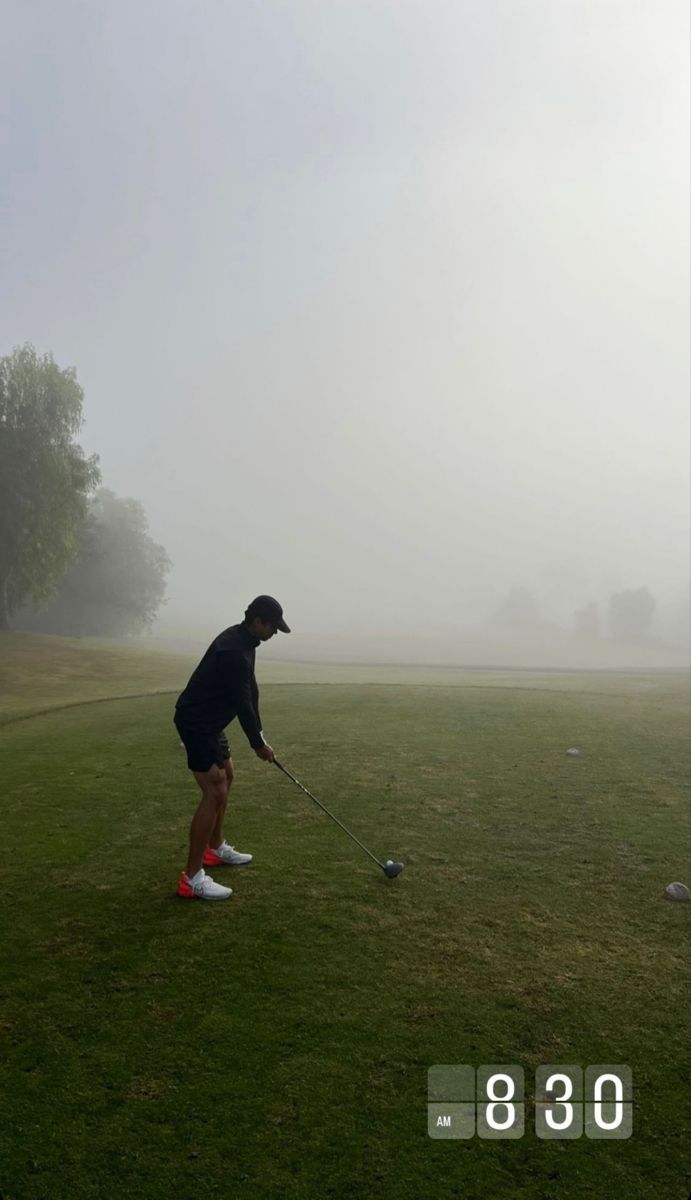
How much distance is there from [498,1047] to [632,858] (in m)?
3.58

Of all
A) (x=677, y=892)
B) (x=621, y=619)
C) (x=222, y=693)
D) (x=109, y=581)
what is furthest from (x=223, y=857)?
(x=621, y=619)

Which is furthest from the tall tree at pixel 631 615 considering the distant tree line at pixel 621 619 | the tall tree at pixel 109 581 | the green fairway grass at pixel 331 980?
the green fairway grass at pixel 331 980

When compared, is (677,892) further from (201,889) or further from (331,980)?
(201,889)

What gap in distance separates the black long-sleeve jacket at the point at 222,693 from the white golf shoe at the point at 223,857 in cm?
115

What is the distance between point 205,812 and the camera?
19.0ft

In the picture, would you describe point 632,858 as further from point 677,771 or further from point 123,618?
point 123,618

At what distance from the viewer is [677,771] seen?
10.5 m

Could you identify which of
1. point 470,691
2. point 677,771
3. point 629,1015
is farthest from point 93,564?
point 629,1015

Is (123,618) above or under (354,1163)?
above

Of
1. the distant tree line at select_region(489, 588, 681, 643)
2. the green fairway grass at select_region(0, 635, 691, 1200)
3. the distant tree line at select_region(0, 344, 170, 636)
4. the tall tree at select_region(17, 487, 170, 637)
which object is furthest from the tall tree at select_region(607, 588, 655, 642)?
the green fairway grass at select_region(0, 635, 691, 1200)

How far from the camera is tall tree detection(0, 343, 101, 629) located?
36.6 metres

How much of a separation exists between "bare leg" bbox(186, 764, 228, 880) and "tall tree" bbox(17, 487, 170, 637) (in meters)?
44.3

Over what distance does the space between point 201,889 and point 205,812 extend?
595mm
